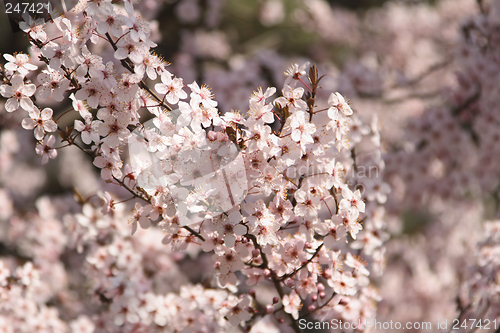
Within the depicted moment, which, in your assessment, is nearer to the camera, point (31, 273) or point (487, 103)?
point (31, 273)

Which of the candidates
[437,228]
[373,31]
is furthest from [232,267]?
[373,31]

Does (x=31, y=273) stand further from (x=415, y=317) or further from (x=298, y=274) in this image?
(x=415, y=317)

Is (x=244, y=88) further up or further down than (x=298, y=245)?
further down

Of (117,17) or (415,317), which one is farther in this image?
(415,317)

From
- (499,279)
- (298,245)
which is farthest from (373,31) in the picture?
(298,245)

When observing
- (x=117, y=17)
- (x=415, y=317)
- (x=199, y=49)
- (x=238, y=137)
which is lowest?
(x=415, y=317)

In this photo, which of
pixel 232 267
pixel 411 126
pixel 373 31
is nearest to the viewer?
pixel 232 267

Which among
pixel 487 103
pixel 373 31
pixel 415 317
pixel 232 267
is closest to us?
pixel 232 267

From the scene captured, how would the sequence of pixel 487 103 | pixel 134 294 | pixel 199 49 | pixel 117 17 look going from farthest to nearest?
pixel 199 49 < pixel 487 103 < pixel 134 294 < pixel 117 17

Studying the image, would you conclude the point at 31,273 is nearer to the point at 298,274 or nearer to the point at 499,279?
the point at 298,274
